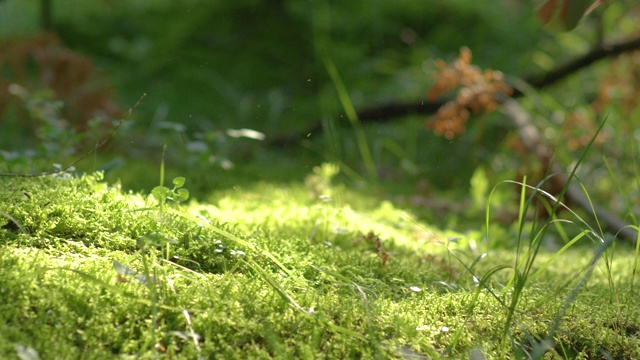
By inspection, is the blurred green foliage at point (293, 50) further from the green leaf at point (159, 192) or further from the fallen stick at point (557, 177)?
the green leaf at point (159, 192)

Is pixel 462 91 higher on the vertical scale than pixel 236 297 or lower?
Result: higher

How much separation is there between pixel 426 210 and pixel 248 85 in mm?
2687

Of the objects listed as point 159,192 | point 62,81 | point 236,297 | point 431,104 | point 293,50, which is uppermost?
point 293,50

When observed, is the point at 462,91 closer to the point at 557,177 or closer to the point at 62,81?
the point at 557,177

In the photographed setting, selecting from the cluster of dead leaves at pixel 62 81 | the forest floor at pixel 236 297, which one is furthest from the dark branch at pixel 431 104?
the forest floor at pixel 236 297

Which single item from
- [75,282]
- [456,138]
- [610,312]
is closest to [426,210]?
[456,138]

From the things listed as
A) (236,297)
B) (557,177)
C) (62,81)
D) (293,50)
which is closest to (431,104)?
(557,177)

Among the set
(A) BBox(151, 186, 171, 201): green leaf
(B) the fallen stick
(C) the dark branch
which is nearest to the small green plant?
(A) BBox(151, 186, 171, 201): green leaf

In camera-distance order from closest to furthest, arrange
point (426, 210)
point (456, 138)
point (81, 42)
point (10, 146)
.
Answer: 1. point (426, 210)
2. point (10, 146)
3. point (456, 138)
4. point (81, 42)

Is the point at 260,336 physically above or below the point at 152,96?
below

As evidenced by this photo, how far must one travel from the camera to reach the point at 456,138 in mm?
4844

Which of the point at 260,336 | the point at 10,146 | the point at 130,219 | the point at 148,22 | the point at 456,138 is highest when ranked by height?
the point at 148,22

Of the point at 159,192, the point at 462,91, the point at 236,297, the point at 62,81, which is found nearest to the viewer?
the point at 236,297

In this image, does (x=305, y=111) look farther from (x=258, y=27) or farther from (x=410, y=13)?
(x=410, y=13)
